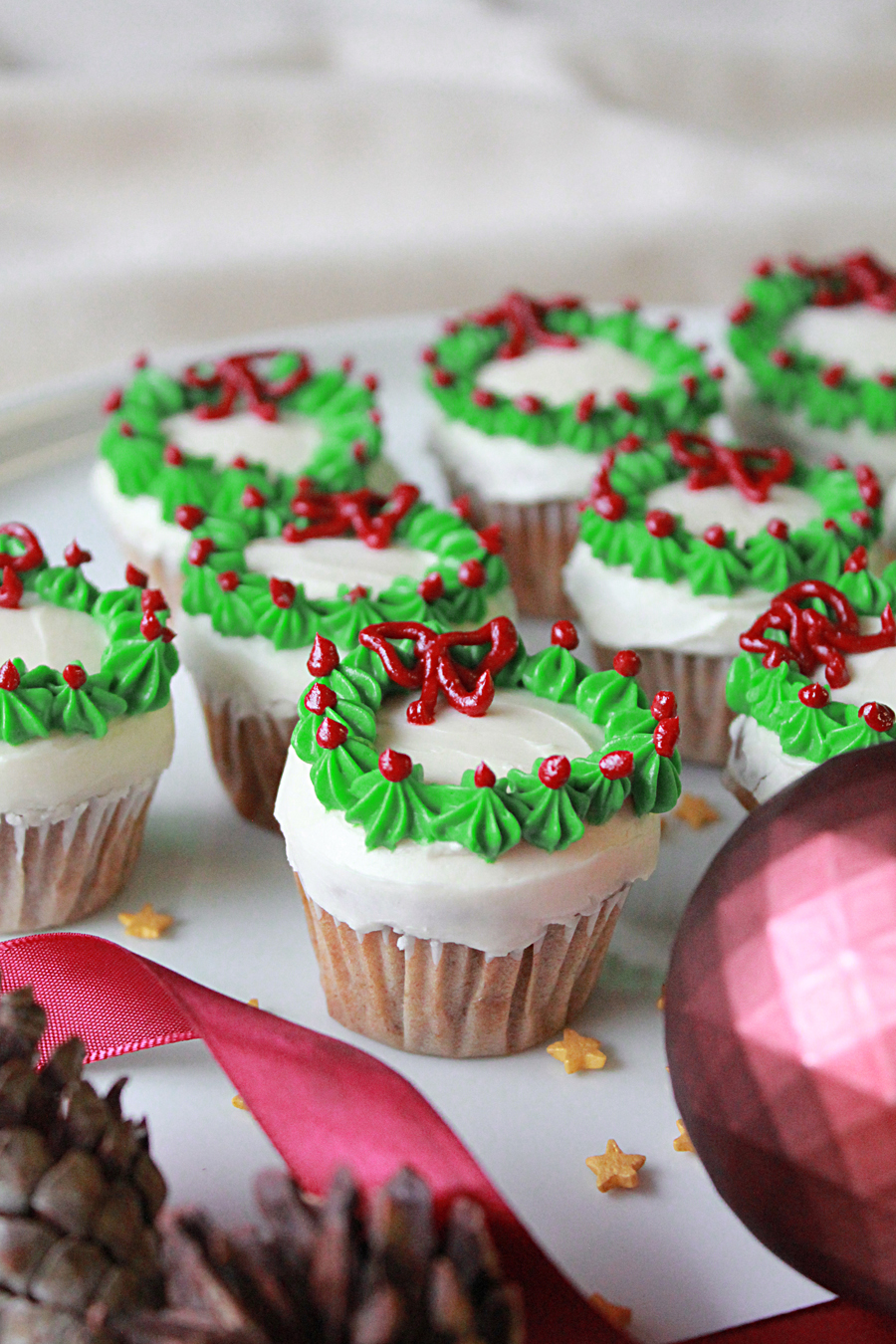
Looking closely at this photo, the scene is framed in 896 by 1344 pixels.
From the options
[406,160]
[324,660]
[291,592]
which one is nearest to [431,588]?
[291,592]

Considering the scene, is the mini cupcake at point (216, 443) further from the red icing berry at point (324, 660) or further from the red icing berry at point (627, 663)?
the red icing berry at point (627, 663)

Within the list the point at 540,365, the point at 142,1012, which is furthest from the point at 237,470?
the point at 142,1012

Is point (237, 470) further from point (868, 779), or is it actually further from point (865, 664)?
point (868, 779)

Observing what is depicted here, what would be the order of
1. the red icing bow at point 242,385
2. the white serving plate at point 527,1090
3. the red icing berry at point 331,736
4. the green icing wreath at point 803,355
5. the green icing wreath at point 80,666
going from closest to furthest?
1. the white serving plate at point 527,1090
2. the red icing berry at point 331,736
3. the green icing wreath at point 80,666
4. the red icing bow at point 242,385
5. the green icing wreath at point 803,355

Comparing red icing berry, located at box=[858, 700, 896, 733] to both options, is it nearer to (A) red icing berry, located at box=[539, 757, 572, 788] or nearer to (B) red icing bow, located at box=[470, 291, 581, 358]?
(A) red icing berry, located at box=[539, 757, 572, 788]

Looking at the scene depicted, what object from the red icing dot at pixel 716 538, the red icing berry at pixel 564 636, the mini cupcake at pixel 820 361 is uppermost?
the red icing berry at pixel 564 636

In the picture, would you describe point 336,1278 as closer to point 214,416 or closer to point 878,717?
point 878,717

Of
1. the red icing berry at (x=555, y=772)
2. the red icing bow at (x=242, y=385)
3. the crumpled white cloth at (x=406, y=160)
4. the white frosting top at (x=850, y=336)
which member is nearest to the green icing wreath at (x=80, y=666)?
the red icing berry at (x=555, y=772)

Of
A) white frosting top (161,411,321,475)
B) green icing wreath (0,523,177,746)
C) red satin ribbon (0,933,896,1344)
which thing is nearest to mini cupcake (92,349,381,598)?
white frosting top (161,411,321,475)
